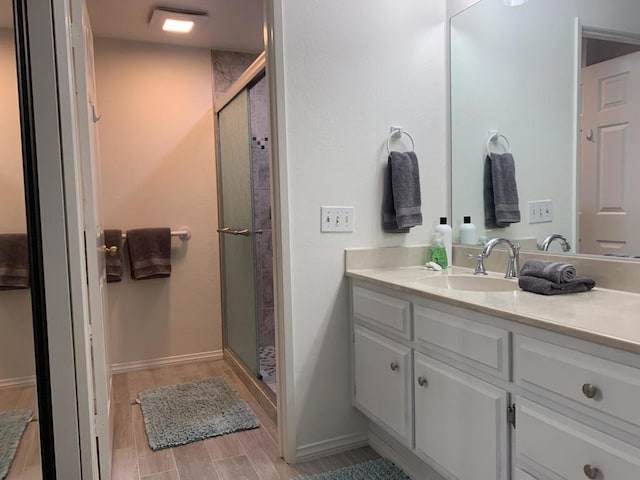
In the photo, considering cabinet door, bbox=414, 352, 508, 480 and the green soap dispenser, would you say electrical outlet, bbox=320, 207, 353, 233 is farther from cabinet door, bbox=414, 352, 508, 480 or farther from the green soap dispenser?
cabinet door, bbox=414, 352, 508, 480

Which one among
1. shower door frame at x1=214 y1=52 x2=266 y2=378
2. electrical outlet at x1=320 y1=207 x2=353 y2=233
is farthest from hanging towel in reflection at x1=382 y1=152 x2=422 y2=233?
shower door frame at x1=214 y1=52 x2=266 y2=378

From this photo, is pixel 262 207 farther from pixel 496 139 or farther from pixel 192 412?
pixel 496 139

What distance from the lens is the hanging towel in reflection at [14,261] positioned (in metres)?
1.47

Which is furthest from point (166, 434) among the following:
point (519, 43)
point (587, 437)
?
point (519, 43)

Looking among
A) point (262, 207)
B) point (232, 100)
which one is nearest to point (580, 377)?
point (262, 207)

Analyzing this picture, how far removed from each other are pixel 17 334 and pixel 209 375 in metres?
1.80

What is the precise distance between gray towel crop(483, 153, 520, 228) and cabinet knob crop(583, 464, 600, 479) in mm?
1150

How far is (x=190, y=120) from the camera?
341 cm

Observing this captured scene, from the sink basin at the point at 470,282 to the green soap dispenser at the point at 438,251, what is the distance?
0.18 m

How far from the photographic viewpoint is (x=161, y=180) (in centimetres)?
338

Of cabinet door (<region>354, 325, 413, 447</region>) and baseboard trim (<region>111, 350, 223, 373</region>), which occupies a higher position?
cabinet door (<region>354, 325, 413, 447</region>)

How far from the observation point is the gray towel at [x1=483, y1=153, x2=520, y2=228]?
2.13 m

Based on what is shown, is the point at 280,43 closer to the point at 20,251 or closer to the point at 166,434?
the point at 20,251

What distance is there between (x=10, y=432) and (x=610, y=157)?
206 cm
